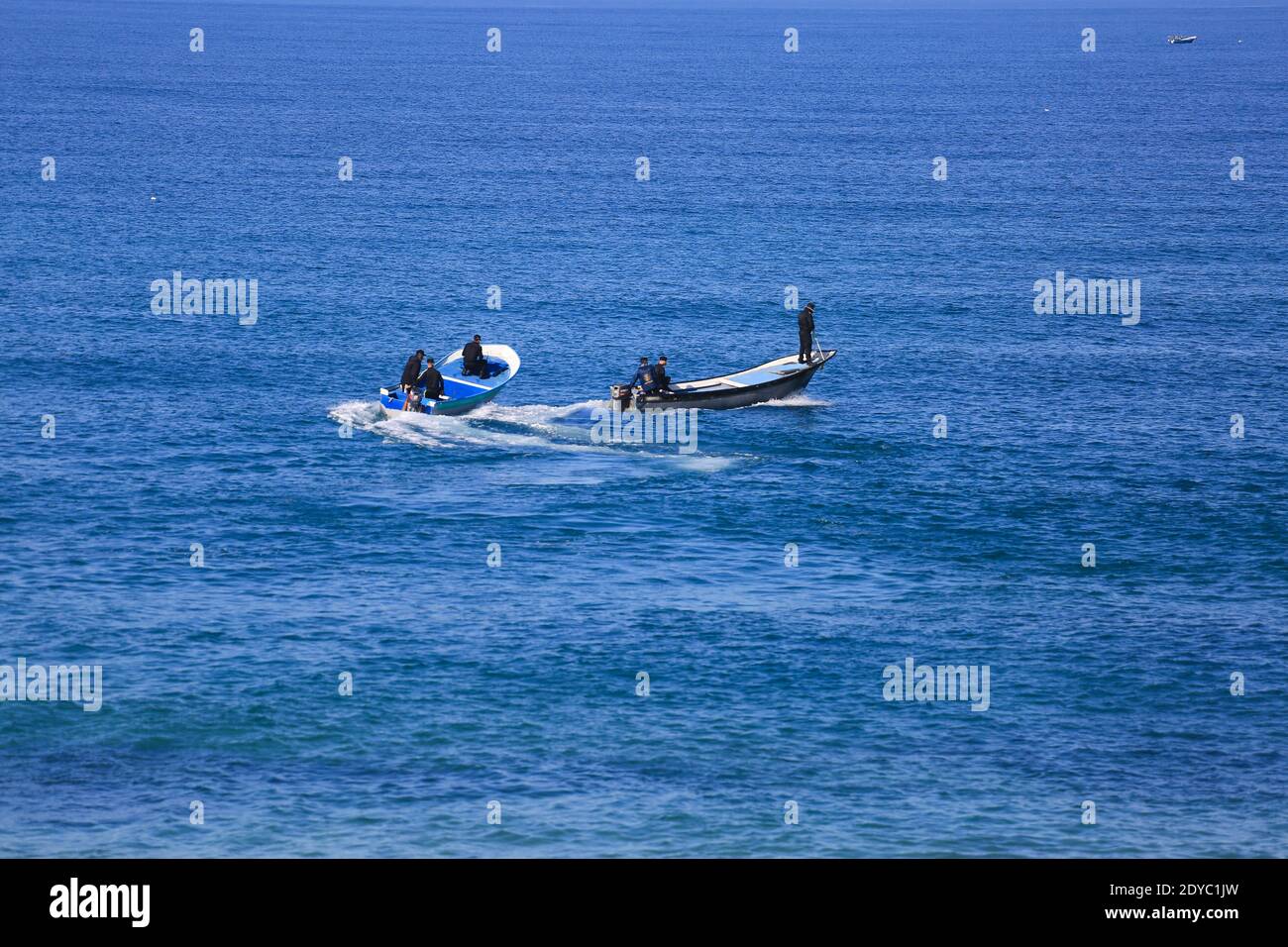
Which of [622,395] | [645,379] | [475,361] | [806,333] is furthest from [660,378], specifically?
[806,333]

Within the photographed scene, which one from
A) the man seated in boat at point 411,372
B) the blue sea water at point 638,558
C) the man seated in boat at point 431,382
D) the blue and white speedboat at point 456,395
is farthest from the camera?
the blue and white speedboat at point 456,395

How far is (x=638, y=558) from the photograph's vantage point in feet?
186

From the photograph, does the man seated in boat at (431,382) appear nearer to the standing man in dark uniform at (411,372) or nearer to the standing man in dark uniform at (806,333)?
the standing man in dark uniform at (411,372)

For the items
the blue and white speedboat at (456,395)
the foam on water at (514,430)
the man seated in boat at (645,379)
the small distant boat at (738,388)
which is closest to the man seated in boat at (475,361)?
the blue and white speedboat at (456,395)

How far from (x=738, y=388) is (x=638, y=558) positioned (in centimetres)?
1603

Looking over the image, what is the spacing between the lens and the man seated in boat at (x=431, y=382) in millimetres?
67750

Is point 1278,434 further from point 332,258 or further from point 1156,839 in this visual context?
point 332,258

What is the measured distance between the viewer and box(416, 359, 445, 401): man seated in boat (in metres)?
67.8

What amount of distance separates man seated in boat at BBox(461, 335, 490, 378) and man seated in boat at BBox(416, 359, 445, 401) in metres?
1.89

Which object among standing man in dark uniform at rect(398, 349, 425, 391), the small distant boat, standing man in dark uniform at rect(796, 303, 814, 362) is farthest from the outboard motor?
standing man in dark uniform at rect(796, 303, 814, 362)

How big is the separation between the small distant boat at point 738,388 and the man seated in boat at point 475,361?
5.73 metres

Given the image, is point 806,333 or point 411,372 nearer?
point 411,372

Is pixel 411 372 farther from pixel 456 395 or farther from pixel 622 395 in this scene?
pixel 622 395

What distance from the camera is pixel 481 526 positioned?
59.5 meters
